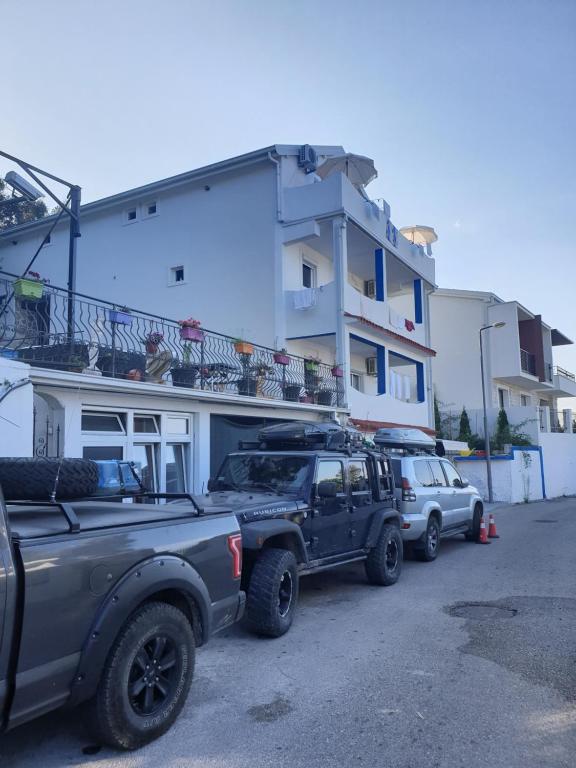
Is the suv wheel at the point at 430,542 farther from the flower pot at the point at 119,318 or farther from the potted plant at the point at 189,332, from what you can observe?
the flower pot at the point at 119,318

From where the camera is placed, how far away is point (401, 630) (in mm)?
6121

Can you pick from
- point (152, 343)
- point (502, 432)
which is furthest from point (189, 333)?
point (502, 432)

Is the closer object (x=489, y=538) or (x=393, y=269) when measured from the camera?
(x=489, y=538)

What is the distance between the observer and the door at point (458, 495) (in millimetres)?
11695

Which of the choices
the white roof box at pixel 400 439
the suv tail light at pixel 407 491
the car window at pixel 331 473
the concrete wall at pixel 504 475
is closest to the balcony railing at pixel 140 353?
the white roof box at pixel 400 439

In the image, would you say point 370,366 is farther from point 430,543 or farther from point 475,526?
point 430,543

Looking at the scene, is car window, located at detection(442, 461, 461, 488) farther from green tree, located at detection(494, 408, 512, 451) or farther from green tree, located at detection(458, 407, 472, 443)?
green tree, located at detection(458, 407, 472, 443)

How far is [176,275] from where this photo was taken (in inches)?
750

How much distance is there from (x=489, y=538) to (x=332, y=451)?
279 inches

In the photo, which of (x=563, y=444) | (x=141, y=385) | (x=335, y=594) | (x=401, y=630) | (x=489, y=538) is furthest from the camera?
(x=563, y=444)

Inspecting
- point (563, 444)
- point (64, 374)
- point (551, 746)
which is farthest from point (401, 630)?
point (563, 444)

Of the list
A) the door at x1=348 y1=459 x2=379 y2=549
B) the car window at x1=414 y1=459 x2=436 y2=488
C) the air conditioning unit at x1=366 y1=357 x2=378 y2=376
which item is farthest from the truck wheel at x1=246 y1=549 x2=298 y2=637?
the air conditioning unit at x1=366 y1=357 x2=378 y2=376

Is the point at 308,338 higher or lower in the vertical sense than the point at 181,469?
higher

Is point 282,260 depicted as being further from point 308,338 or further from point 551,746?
point 551,746
